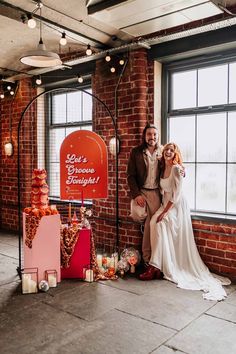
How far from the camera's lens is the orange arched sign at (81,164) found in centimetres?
423

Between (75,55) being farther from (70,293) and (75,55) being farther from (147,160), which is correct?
(70,293)

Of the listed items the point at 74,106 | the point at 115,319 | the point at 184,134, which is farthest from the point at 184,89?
the point at 115,319

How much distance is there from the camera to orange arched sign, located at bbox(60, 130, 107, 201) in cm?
423

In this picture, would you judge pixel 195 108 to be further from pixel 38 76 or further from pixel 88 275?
pixel 38 76

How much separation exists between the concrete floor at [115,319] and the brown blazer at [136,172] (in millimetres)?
1052

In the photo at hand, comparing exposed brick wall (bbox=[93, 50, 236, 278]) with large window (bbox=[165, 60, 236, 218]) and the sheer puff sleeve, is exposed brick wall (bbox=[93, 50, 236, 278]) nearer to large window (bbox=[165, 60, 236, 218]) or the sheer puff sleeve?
large window (bbox=[165, 60, 236, 218])

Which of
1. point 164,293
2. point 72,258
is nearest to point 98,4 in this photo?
point 72,258

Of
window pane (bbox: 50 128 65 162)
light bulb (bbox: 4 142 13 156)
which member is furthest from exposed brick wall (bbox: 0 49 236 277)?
light bulb (bbox: 4 142 13 156)

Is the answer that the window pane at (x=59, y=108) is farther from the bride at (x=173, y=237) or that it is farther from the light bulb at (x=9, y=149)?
the bride at (x=173, y=237)

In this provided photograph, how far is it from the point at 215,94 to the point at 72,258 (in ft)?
8.29

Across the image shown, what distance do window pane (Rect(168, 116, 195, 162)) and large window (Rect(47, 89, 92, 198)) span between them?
4.95ft

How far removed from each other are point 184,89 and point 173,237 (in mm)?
1846

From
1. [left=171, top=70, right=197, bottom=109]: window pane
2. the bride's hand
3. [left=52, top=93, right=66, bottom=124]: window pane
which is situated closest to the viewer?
the bride's hand

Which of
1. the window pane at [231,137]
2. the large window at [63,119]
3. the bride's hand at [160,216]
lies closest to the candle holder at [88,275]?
the bride's hand at [160,216]
